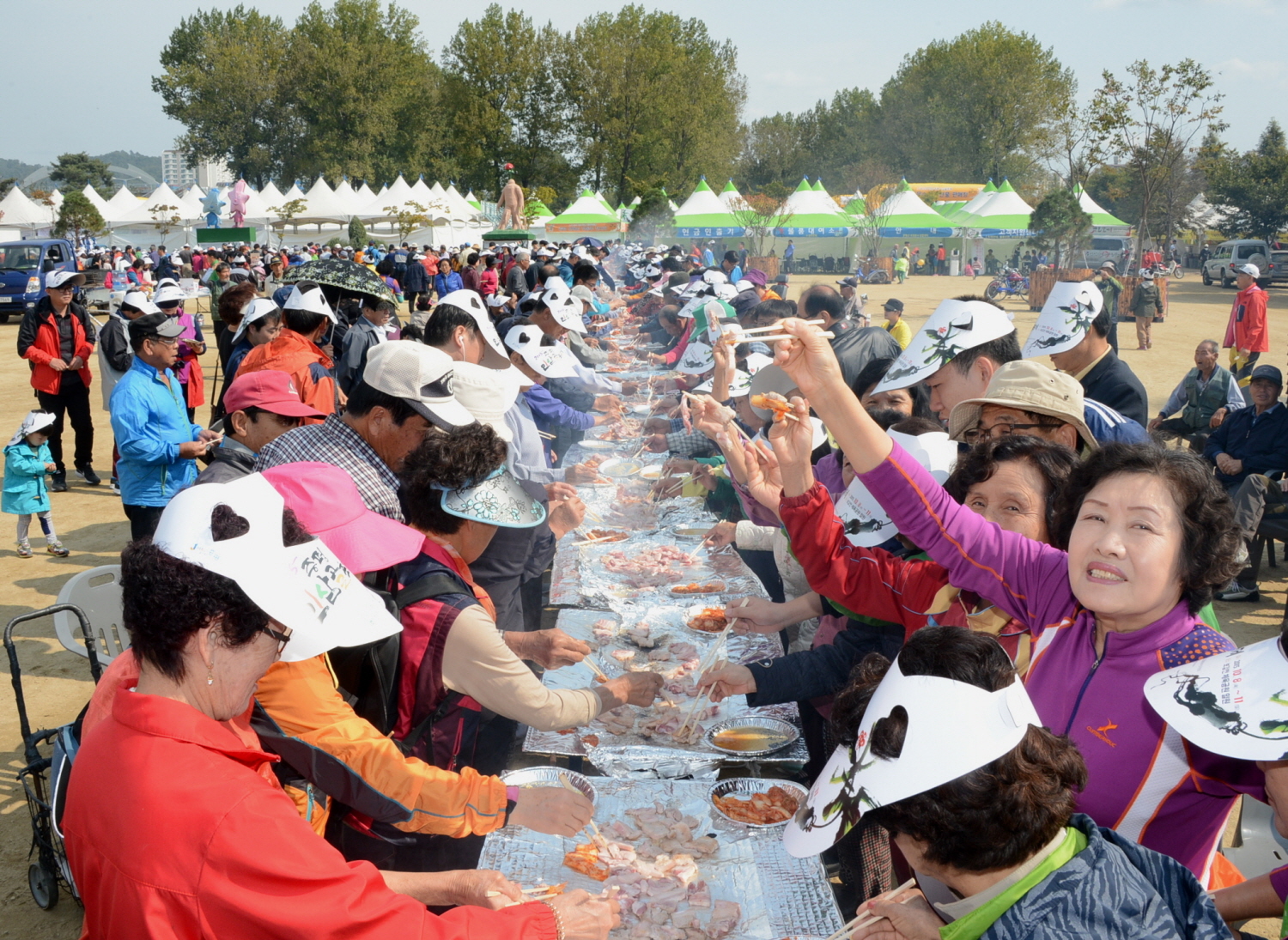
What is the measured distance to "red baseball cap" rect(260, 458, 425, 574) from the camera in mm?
2045

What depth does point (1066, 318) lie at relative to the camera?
12.2 ft

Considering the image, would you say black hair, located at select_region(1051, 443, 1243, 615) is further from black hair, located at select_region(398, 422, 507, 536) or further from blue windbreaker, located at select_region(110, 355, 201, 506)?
blue windbreaker, located at select_region(110, 355, 201, 506)

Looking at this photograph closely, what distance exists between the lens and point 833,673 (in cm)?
281

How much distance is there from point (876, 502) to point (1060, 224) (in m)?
28.3

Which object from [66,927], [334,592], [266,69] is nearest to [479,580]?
[334,592]

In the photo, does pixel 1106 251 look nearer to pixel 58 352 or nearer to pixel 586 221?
pixel 586 221

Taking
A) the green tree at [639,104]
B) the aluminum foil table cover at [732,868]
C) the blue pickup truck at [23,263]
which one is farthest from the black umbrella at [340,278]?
the green tree at [639,104]

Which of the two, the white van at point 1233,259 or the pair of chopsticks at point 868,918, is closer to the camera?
the pair of chopsticks at point 868,918

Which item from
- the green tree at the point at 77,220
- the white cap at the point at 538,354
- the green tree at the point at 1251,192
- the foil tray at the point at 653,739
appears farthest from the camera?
the green tree at the point at 1251,192

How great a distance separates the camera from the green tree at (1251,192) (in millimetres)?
41031

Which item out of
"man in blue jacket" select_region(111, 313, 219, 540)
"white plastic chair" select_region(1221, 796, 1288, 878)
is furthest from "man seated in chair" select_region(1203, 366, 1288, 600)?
"man in blue jacket" select_region(111, 313, 219, 540)

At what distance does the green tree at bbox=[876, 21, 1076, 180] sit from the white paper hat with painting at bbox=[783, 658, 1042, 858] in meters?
64.3

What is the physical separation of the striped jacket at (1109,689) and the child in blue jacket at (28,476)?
22.0 ft

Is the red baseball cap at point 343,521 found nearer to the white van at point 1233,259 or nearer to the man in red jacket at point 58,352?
the man in red jacket at point 58,352
